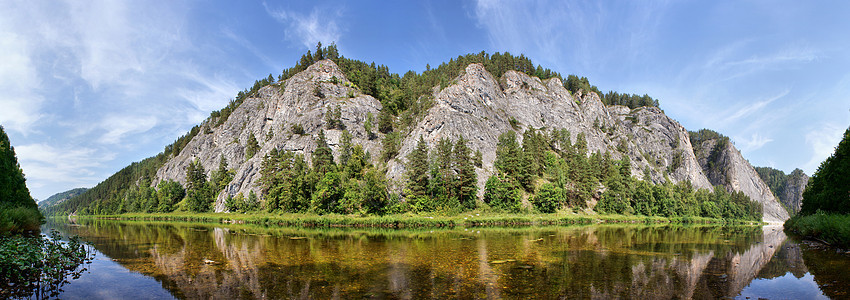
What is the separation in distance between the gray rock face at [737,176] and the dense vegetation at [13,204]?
22836 cm

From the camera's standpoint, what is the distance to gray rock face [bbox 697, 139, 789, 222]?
579 ft

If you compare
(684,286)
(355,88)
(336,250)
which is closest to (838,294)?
(684,286)

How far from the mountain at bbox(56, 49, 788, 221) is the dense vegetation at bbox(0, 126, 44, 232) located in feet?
160

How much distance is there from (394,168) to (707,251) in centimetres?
7216

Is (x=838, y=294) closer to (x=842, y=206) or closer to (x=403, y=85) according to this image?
(x=842, y=206)

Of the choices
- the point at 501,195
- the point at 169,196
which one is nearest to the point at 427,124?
the point at 501,195

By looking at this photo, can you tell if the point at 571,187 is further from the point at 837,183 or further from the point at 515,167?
the point at 837,183

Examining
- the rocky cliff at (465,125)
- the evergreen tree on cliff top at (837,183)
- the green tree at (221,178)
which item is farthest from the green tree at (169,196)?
the evergreen tree on cliff top at (837,183)

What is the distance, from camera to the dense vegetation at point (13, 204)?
23.0m

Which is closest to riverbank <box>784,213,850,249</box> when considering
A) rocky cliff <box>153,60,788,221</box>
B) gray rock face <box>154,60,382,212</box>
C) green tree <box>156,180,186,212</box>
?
rocky cliff <box>153,60,788,221</box>

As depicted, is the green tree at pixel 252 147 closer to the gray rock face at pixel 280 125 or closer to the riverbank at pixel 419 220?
the gray rock face at pixel 280 125

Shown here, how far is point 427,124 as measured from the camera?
105 m

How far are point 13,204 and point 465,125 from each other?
89.5 meters

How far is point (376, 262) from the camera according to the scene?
68.9 ft
